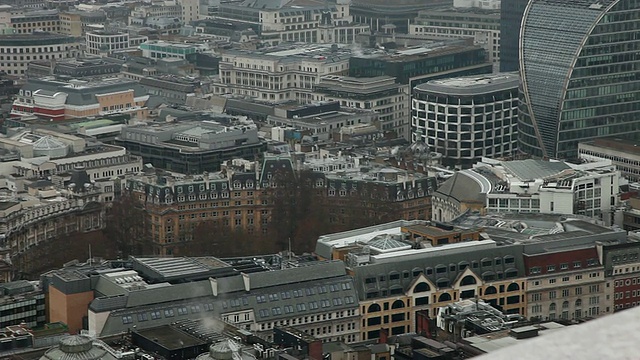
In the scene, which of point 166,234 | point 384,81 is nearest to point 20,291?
point 166,234

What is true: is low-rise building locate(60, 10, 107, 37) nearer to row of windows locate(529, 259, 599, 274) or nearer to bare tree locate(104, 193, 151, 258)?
bare tree locate(104, 193, 151, 258)

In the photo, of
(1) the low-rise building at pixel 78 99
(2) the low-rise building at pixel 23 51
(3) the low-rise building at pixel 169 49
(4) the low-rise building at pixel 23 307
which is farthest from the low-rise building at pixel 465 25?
(4) the low-rise building at pixel 23 307

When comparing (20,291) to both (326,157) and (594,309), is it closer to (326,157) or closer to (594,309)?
(594,309)

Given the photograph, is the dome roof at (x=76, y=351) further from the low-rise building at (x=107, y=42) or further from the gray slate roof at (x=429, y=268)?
the low-rise building at (x=107, y=42)

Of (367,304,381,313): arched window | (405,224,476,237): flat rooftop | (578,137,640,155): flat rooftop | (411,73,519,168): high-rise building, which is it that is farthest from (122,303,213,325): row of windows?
(411,73,519,168): high-rise building

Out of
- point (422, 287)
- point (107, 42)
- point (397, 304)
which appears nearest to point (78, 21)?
point (107, 42)

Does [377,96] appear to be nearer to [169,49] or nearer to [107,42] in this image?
[169,49]
